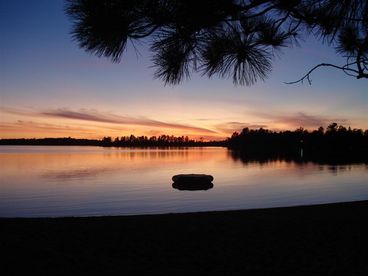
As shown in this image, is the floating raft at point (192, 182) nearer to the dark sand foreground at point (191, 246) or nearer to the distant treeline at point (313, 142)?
the dark sand foreground at point (191, 246)

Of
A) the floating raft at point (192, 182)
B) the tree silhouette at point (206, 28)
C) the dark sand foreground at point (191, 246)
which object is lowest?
the floating raft at point (192, 182)

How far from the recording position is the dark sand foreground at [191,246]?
4.19 meters

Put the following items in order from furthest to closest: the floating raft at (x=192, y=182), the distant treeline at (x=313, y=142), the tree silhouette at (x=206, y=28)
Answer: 1. the distant treeline at (x=313, y=142)
2. the floating raft at (x=192, y=182)
3. the tree silhouette at (x=206, y=28)

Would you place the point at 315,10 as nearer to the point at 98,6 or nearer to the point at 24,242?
the point at 98,6

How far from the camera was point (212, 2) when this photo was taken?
3.97 metres

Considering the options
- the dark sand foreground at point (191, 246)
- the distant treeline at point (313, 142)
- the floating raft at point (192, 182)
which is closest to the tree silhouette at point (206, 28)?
the dark sand foreground at point (191, 246)

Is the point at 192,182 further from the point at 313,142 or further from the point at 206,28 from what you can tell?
the point at 313,142

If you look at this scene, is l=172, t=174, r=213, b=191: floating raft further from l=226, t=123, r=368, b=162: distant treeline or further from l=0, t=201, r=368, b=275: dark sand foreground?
l=226, t=123, r=368, b=162: distant treeline

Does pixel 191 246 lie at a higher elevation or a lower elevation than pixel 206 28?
lower

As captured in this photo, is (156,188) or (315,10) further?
(156,188)

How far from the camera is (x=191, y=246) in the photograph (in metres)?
5.24

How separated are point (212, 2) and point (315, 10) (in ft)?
4.01

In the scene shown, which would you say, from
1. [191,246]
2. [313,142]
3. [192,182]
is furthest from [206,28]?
[313,142]

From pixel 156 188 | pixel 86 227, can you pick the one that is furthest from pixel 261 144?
pixel 86 227
